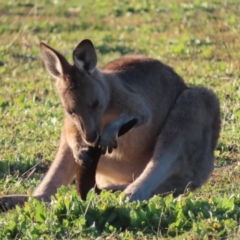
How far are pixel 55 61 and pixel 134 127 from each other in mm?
784

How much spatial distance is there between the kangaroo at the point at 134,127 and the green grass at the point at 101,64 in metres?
0.26

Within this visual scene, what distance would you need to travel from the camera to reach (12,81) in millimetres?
11414

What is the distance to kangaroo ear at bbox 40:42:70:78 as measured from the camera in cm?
609

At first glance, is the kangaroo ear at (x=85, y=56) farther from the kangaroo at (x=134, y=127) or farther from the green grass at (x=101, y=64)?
the green grass at (x=101, y=64)

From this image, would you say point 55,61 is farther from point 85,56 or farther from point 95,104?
point 95,104

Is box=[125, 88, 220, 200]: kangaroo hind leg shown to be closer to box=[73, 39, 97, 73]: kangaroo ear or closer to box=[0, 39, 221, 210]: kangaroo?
box=[0, 39, 221, 210]: kangaroo

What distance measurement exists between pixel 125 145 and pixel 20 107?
3465 mm

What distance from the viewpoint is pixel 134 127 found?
6301mm

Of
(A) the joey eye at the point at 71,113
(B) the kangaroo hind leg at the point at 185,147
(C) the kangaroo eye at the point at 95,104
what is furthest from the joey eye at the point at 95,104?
(B) the kangaroo hind leg at the point at 185,147

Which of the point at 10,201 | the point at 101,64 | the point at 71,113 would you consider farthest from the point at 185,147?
the point at 101,64

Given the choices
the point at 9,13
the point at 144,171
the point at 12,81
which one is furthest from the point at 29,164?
the point at 9,13

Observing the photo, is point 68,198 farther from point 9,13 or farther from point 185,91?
point 9,13

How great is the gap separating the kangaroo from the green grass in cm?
26

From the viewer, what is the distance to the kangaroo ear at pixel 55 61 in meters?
6.09
